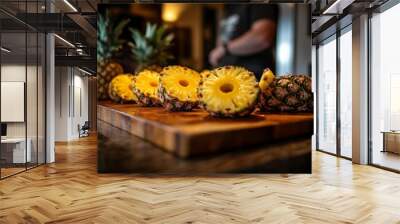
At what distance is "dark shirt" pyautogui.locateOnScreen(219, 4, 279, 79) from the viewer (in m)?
1.79

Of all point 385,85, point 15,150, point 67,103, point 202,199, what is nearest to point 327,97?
point 385,85

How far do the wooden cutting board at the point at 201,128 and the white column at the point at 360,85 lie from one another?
19.4ft

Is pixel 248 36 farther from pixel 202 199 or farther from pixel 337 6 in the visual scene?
pixel 337 6

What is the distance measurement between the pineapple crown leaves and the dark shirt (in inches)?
18.6

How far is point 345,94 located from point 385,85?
1.46 m

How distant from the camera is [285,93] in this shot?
71.5 inches

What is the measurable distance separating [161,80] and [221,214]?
2.41 metres

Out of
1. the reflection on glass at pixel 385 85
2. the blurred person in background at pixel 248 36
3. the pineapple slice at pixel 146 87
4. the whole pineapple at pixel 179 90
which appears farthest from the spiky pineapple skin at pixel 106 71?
the reflection on glass at pixel 385 85

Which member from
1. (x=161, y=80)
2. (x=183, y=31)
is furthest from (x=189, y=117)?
(x=183, y=31)

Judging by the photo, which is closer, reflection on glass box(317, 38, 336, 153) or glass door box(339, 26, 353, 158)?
glass door box(339, 26, 353, 158)

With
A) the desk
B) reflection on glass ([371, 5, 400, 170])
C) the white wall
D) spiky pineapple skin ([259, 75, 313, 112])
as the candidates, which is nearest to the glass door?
reflection on glass ([371, 5, 400, 170])

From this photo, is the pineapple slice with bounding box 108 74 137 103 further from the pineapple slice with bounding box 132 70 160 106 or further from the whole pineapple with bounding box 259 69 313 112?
the whole pineapple with bounding box 259 69 313 112

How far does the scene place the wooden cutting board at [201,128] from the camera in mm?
1423

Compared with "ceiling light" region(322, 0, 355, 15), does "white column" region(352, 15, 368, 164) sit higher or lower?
lower
